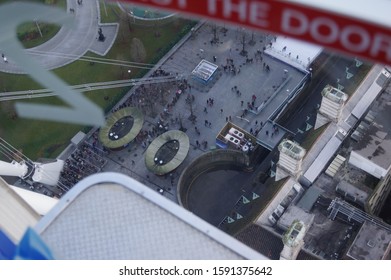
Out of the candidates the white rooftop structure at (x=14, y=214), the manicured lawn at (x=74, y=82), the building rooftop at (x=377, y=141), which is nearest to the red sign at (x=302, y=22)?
the white rooftop structure at (x=14, y=214)

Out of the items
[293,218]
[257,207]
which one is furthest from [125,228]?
[257,207]

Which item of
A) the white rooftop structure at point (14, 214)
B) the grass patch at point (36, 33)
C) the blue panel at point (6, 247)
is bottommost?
the blue panel at point (6, 247)

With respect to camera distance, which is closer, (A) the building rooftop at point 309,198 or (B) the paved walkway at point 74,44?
(A) the building rooftop at point 309,198

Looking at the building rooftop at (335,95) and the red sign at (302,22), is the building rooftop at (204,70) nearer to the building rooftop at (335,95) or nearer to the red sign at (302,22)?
the building rooftop at (335,95)

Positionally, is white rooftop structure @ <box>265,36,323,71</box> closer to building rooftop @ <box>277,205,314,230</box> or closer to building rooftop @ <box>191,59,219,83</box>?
building rooftop @ <box>191,59,219,83</box>

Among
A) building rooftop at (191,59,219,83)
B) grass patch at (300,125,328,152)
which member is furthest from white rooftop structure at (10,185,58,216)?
building rooftop at (191,59,219,83)

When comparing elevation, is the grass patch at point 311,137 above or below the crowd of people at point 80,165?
above

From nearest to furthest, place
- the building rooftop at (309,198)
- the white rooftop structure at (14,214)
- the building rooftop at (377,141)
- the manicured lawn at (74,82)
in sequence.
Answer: the white rooftop structure at (14,214)
the building rooftop at (309,198)
the building rooftop at (377,141)
the manicured lawn at (74,82)
